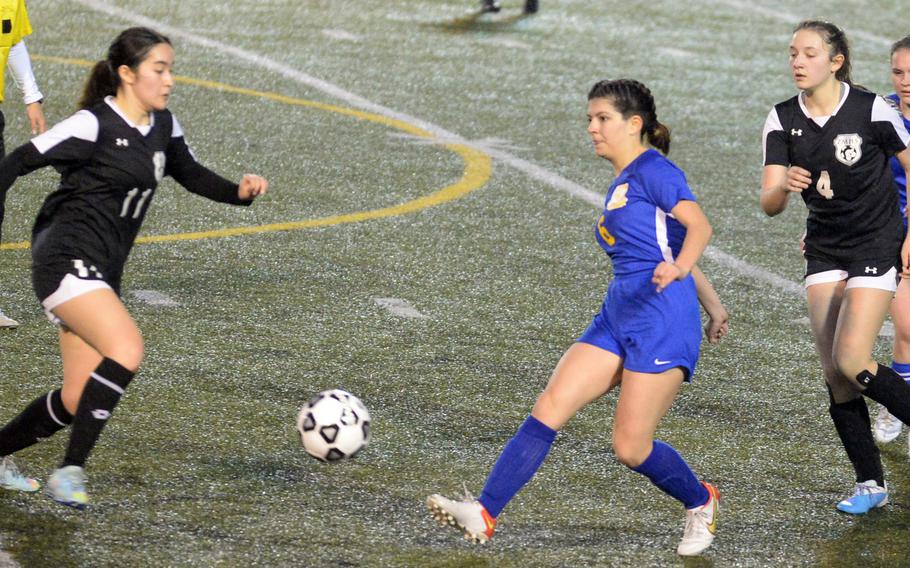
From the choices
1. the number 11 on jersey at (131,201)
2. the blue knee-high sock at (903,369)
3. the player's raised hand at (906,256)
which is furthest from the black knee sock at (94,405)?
the blue knee-high sock at (903,369)

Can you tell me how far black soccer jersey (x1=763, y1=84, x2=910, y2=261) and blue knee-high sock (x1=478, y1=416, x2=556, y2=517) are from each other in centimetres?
155

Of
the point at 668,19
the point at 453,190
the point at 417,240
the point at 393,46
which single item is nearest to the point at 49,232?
the point at 417,240

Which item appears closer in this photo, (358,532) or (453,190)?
(358,532)

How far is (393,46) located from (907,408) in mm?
12214

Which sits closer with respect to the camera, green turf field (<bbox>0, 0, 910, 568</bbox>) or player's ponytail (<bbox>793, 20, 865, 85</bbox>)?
green turf field (<bbox>0, 0, 910, 568</bbox>)

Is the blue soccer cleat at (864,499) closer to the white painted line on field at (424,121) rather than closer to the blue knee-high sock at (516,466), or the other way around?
the blue knee-high sock at (516,466)

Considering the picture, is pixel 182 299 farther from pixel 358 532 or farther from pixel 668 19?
pixel 668 19

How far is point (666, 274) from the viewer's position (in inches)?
197

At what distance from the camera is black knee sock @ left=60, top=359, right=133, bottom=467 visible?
17.4ft

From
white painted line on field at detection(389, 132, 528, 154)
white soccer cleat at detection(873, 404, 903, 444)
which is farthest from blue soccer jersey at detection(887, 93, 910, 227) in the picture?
white painted line on field at detection(389, 132, 528, 154)

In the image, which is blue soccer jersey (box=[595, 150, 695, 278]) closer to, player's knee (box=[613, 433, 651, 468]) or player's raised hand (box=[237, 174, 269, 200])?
player's knee (box=[613, 433, 651, 468])

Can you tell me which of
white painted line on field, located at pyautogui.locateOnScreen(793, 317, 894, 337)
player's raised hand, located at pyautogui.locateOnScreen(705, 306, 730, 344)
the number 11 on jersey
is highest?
the number 11 on jersey

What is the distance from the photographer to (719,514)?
5.89m

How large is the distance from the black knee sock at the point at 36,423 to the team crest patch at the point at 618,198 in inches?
80.8
